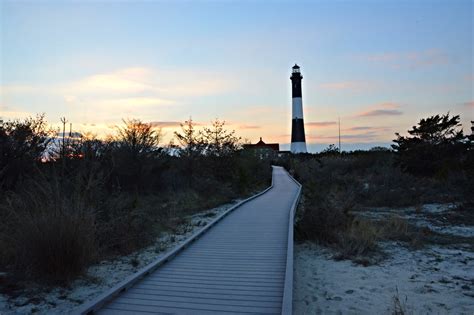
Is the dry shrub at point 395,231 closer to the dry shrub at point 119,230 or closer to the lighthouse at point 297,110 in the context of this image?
the dry shrub at point 119,230

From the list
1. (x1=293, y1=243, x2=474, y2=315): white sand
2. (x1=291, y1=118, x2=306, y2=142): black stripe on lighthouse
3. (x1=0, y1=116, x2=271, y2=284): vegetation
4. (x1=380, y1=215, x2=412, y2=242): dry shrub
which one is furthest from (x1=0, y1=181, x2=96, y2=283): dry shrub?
(x1=291, y1=118, x2=306, y2=142): black stripe on lighthouse

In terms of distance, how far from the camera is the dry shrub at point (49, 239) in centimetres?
537

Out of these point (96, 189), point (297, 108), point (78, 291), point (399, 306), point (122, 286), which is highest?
point (297, 108)

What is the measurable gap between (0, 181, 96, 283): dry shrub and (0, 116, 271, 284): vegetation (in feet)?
0.05

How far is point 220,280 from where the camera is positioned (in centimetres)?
564

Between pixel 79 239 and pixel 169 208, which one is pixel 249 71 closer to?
pixel 169 208

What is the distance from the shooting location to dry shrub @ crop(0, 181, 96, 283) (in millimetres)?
5371

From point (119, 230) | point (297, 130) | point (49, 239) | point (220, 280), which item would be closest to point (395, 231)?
point (220, 280)

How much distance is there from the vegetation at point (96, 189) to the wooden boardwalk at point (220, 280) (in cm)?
141

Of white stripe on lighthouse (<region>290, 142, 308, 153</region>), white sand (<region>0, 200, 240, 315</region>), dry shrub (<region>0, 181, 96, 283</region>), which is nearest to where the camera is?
white sand (<region>0, 200, 240, 315</region>)

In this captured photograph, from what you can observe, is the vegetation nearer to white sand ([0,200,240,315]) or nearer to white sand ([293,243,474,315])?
white sand ([0,200,240,315])

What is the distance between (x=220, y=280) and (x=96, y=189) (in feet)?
12.8

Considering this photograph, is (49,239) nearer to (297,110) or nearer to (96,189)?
(96,189)

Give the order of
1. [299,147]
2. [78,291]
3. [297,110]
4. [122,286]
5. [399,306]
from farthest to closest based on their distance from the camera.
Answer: [299,147], [297,110], [78,291], [122,286], [399,306]
